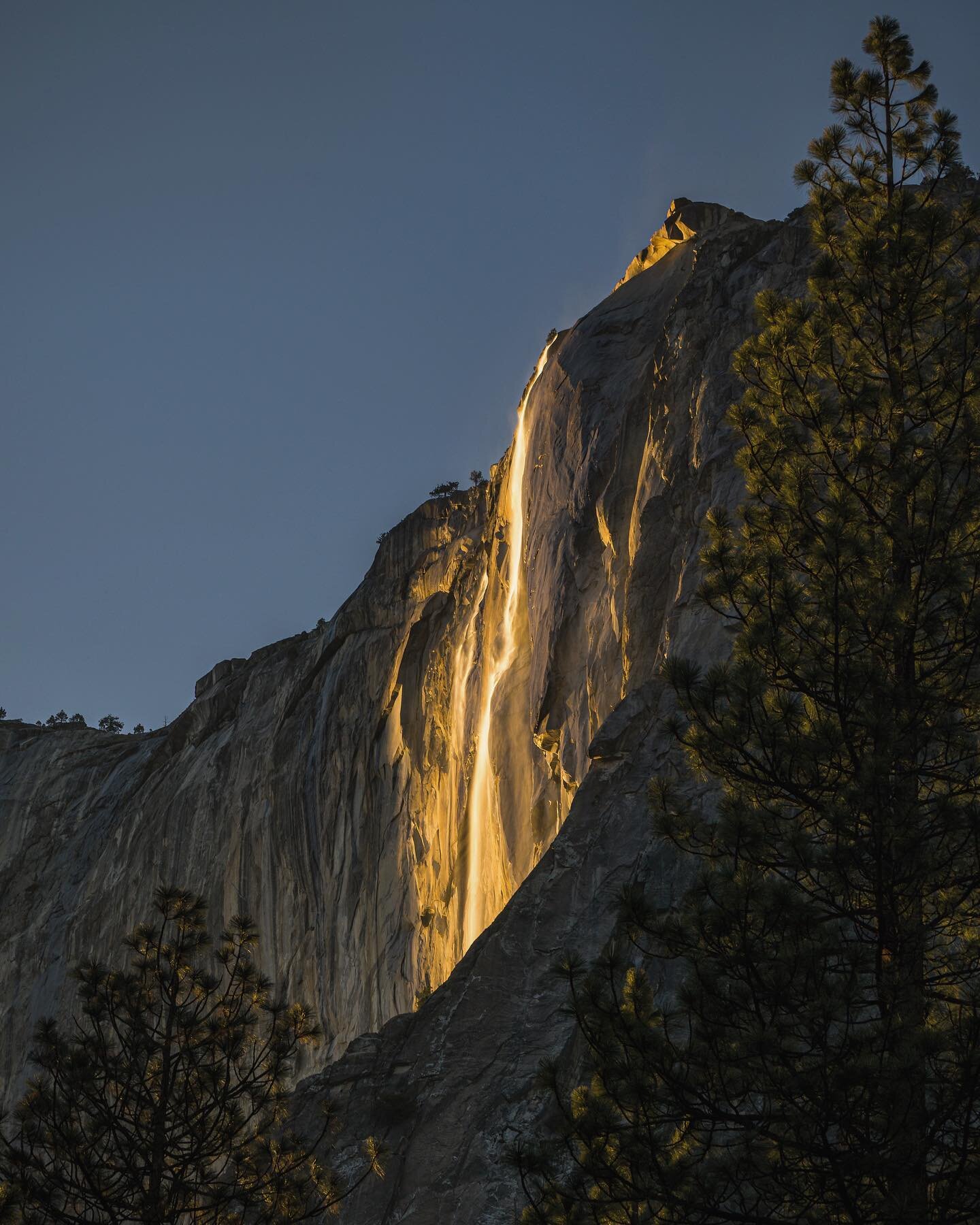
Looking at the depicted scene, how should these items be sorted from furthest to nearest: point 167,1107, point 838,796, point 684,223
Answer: point 684,223, point 167,1107, point 838,796

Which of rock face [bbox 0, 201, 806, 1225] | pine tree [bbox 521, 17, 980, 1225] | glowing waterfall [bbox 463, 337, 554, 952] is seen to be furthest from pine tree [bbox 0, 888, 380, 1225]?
glowing waterfall [bbox 463, 337, 554, 952]

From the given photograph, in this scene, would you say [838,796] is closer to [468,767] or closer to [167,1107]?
[167,1107]

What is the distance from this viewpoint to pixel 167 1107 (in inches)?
444

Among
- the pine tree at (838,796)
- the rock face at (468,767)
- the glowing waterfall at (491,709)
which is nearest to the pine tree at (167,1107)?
the pine tree at (838,796)

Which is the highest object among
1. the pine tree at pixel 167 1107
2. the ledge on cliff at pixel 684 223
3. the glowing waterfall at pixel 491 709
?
the ledge on cliff at pixel 684 223

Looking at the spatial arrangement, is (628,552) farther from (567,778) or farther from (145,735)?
(145,735)

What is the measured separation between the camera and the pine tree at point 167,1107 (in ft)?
35.3

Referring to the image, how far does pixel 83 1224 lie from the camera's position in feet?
33.7

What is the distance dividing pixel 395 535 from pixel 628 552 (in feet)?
50.7

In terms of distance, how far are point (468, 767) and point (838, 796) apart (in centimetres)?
2118

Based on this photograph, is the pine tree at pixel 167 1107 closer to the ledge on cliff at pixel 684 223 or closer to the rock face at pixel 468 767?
the rock face at pixel 468 767

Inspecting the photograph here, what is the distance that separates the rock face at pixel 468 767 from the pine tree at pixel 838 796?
232 inches

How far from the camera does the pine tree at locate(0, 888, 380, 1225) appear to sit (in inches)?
424

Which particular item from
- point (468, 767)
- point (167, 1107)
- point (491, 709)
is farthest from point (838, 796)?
point (468, 767)
